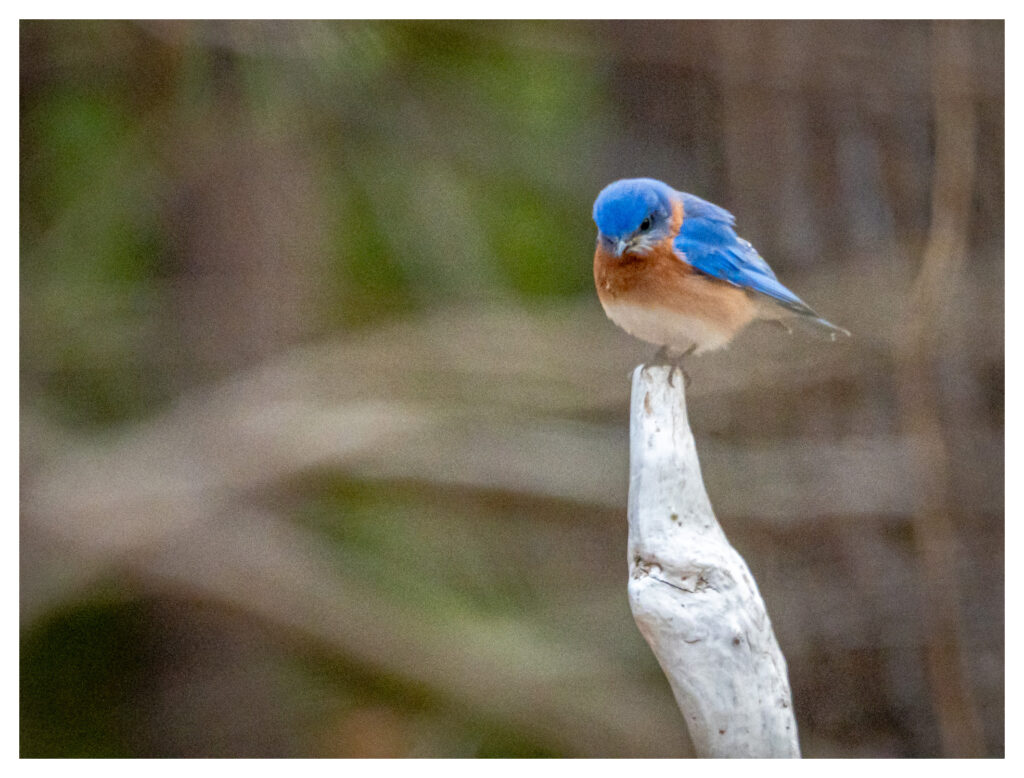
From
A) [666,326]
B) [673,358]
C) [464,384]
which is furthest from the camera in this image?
[464,384]

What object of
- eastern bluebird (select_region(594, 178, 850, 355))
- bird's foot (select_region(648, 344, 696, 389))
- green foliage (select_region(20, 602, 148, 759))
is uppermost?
eastern bluebird (select_region(594, 178, 850, 355))

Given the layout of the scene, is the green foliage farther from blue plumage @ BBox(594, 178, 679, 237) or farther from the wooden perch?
blue plumage @ BBox(594, 178, 679, 237)

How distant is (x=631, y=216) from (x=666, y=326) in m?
0.20

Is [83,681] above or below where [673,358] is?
below

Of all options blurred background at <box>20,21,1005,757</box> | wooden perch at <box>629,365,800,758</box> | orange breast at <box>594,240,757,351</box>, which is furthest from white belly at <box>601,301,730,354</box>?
blurred background at <box>20,21,1005,757</box>

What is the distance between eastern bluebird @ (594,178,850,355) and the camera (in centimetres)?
151

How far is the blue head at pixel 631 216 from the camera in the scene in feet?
4.90

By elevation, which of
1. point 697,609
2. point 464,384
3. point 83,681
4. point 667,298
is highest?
point 667,298

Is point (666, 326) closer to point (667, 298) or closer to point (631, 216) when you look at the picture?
point (667, 298)

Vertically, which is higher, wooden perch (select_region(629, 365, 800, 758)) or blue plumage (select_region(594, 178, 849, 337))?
blue plumage (select_region(594, 178, 849, 337))

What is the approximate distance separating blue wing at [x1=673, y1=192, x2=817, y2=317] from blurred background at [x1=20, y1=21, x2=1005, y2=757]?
1.44 ft

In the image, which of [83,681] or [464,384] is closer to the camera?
[83,681]

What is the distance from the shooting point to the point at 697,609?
1340 millimetres

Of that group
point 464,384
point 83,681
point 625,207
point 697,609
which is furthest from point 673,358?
point 83,681
